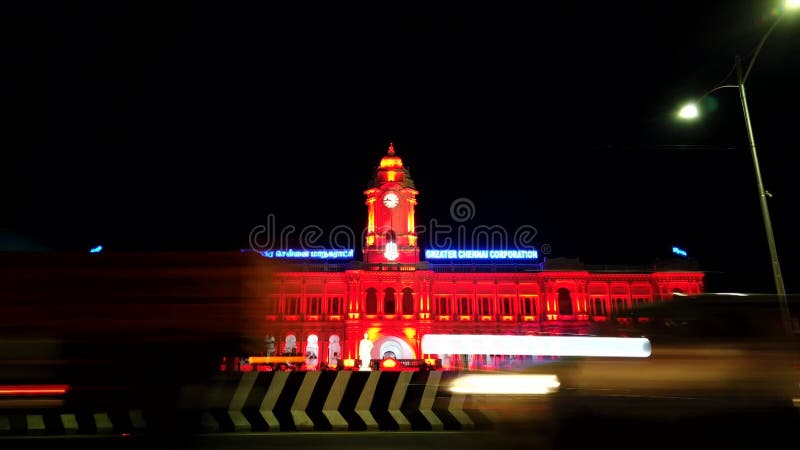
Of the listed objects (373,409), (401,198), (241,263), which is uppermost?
(401,198)

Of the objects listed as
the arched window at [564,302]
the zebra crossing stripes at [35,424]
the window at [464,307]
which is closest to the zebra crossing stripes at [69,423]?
the zebra crossing stripes at [35,424]

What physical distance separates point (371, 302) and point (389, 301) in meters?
1.68

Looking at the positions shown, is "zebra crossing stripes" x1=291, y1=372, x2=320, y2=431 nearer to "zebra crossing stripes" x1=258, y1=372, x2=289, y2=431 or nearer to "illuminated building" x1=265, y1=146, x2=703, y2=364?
"zebra crossing stripes" x1=258, y1=372, x2=289, y2=431

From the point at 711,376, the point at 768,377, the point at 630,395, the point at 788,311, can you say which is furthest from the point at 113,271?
the point at 788,311

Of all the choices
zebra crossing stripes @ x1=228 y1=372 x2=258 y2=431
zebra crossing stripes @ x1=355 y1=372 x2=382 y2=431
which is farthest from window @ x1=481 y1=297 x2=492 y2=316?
zebra crossing stripes @ x1=228 y1=372 x2=258 y2=431

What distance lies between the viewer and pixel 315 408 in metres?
10.3

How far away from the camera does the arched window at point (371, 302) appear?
46062mm

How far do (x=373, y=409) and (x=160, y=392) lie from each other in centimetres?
426

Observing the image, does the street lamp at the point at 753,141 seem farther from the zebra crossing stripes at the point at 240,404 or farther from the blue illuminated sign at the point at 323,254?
the blue illuminated sign at the point at 323,254

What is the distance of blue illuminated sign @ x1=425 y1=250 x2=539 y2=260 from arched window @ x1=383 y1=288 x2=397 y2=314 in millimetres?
4861

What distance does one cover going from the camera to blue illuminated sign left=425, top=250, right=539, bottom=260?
4741 cm

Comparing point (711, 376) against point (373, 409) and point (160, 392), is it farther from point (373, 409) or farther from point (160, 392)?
point (160, 392)

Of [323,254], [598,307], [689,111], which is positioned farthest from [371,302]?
[689,111]

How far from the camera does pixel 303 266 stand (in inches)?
1839
